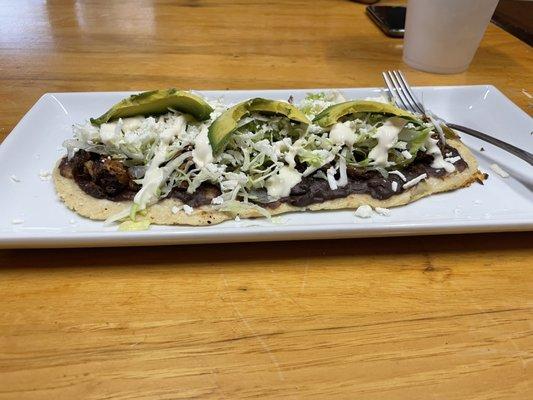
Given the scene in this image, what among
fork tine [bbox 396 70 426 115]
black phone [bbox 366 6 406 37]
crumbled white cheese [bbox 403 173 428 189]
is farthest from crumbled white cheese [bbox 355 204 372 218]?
black phone [bbox 366 6 406 37]

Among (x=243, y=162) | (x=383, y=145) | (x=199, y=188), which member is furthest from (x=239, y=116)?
(x=383, y=145)

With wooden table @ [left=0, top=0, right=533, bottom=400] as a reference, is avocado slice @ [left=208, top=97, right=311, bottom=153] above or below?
above

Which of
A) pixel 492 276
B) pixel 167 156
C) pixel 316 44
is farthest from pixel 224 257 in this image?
pixel 316 44

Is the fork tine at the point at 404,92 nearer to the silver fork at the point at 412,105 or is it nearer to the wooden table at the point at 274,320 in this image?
the silver fork at the point at 412,105

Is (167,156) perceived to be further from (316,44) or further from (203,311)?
(316,44)

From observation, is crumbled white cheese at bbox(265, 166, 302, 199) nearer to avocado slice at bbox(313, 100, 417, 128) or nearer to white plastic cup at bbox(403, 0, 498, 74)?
avocado slice at bbox(313, 100, 417, 128)

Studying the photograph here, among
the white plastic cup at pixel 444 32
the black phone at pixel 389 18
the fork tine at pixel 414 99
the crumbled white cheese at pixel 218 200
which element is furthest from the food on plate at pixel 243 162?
the black phone at pixel 389 18
